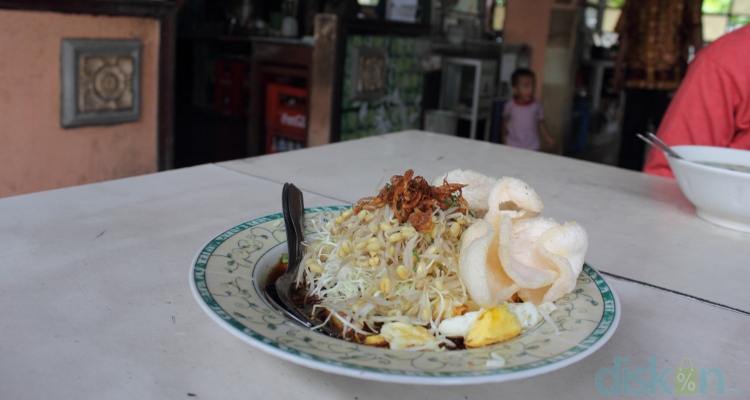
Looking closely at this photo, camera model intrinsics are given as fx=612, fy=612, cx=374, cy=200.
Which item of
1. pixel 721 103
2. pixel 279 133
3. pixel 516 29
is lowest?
pixel 279 133

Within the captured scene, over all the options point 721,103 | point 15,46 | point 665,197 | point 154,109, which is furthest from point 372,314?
point 154,109

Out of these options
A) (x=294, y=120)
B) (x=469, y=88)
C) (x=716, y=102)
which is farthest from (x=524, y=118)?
(x=716, y=102)

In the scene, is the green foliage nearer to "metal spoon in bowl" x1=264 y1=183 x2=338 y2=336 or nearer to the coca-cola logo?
the coca-cola logo

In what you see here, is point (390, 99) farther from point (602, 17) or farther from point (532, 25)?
point (602, 17)

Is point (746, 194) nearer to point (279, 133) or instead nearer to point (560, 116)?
point (279, 133)

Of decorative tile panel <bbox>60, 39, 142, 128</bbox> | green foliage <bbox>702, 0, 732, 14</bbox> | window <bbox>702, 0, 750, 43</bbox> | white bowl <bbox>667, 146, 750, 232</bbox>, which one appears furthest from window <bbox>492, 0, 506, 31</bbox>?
white bowl <bbox>667, 146, 750, 232</bbox>

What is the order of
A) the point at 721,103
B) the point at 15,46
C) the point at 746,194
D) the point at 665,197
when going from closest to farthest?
the point at 746,194
the point at 665,197
the point at 721,103
the point at 15,46
